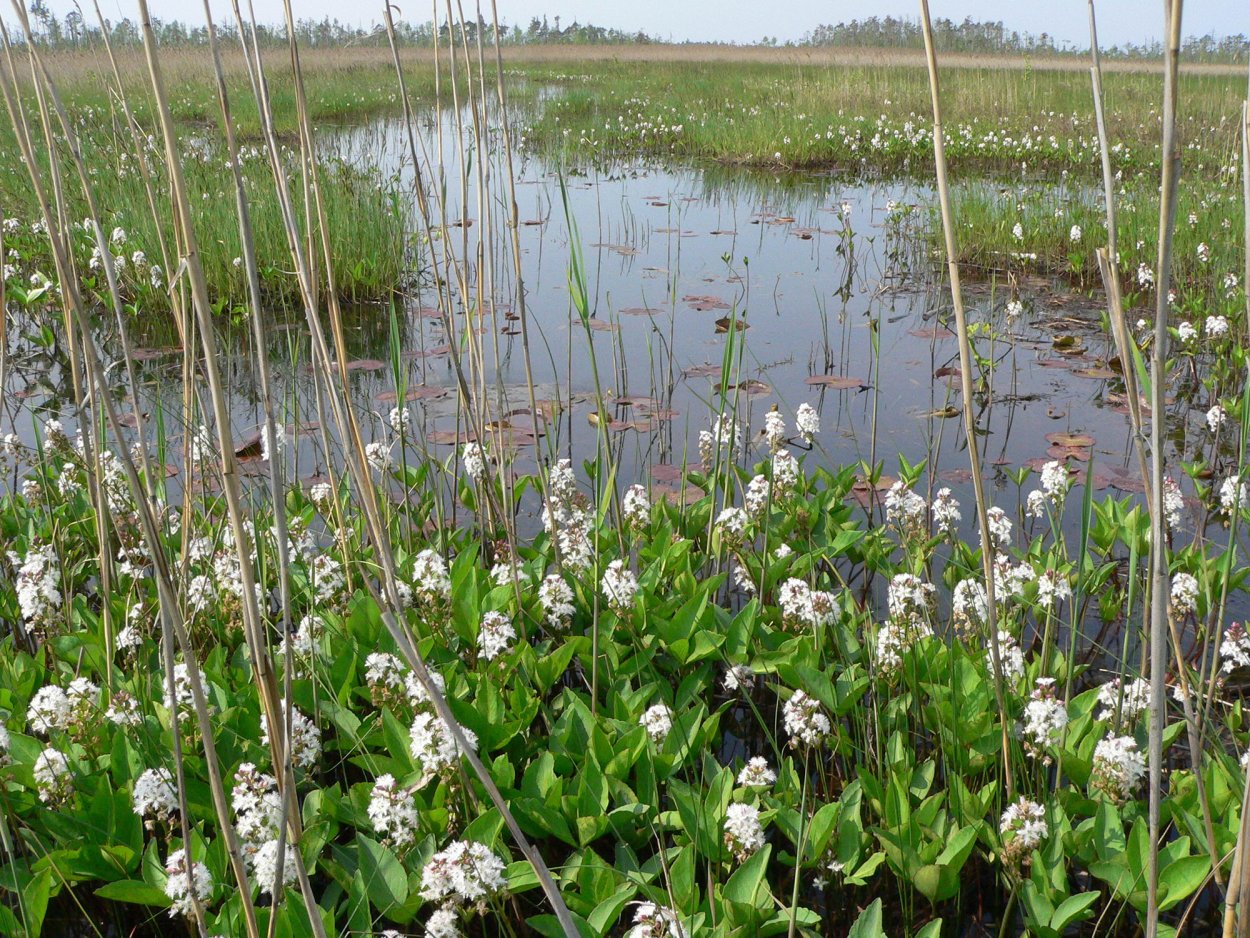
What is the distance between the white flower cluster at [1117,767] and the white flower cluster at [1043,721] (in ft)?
0.25

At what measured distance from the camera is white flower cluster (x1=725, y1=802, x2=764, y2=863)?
5.00 feet

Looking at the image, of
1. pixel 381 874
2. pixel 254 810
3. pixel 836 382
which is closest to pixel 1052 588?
pixel 381 874

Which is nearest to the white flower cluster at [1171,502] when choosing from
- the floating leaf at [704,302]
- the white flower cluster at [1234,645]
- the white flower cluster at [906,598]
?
the white flower cluster at [1234,645]

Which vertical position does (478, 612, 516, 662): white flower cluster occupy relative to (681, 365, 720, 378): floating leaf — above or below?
above

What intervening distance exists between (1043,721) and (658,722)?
2.15 feet

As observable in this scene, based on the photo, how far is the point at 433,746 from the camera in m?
1.64

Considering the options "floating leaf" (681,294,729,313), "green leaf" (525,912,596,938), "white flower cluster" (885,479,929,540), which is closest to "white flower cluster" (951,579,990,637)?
"white flower cluster" (885,479,929,540)

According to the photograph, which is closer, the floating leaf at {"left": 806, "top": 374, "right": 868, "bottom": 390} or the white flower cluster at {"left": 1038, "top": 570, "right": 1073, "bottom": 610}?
the white flower cluster at {"left": 1038, "top": 570, "right": 1073, "bottom": 610}

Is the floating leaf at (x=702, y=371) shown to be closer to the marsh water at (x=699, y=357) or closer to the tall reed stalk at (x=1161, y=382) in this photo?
the marsh water at (x=699, y=357)

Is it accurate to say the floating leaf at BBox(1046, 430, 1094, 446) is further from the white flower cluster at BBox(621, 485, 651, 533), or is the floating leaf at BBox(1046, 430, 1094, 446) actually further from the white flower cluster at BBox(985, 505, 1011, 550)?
the white flower cluster at BBox(621, 485, 651, 533)

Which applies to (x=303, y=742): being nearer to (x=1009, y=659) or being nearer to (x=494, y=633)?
(x=494, y=633)

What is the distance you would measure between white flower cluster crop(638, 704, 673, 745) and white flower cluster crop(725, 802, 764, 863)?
24 cm

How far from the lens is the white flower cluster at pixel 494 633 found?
1948mm

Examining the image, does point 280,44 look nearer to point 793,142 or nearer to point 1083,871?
point 793,142
